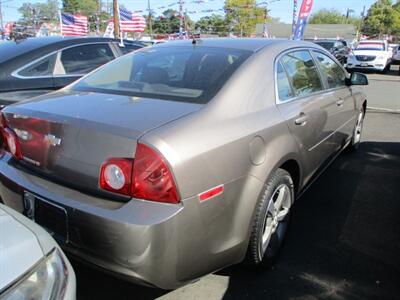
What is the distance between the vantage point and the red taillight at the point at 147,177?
76.1 inches

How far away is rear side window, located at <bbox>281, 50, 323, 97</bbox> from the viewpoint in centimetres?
318

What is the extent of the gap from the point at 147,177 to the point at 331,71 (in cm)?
291

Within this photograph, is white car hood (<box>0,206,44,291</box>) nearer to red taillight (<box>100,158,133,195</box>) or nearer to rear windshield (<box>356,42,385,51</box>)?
red taillight (<box>100,158,133,195</box>)

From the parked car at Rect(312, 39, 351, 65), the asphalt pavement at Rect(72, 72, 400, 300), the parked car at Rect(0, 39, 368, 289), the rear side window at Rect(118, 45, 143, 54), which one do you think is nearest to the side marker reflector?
the parked car at Rect(0, 39, 368, 289)

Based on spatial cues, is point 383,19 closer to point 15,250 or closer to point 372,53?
point 372,53

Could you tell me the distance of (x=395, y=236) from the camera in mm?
3404

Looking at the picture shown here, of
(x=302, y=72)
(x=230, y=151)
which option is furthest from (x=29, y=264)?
(x=302, y=72)

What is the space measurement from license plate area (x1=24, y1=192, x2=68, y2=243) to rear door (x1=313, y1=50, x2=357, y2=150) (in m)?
2.77

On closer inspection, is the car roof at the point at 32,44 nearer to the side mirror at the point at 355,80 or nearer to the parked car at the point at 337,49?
the side mirror at the point at 355,80

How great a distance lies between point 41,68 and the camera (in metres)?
4.88

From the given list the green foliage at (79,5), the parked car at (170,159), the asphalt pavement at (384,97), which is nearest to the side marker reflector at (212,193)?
the parked car at (170,159)

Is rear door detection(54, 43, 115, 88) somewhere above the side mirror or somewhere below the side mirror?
above

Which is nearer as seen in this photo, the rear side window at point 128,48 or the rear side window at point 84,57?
the rear side window at point 84,57

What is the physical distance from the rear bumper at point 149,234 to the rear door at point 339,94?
6.98ft
